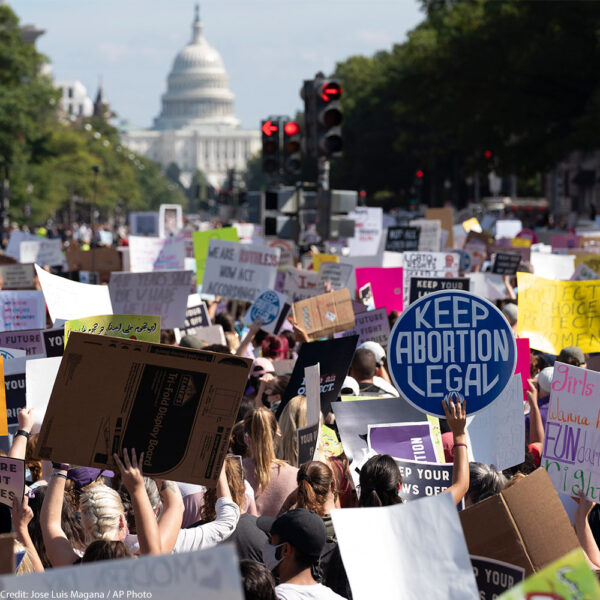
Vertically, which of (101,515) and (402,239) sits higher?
(402,239)

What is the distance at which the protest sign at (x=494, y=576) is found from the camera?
4102 millimetres

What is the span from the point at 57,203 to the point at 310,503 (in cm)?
7383

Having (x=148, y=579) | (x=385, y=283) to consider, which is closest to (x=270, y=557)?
(x=148, y=579)

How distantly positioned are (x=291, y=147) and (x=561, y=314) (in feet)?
25.9

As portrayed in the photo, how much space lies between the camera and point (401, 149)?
69.8 metres

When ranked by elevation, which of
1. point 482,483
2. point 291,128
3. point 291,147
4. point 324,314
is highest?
point 291,128

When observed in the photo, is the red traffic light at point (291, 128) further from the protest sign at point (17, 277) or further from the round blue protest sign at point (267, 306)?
the round blue protest sign at point (267, 306)

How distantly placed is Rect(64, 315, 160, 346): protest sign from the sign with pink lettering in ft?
7.60

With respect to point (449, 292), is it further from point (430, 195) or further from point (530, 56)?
point (430, 195)

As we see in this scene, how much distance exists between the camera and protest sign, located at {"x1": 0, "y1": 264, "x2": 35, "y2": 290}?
46.3 feet

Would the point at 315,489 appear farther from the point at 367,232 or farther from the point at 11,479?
the point at 367,232

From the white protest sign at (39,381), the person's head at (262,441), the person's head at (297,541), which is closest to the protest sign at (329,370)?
the person's head at (262,441)

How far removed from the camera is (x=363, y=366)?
8.69 m

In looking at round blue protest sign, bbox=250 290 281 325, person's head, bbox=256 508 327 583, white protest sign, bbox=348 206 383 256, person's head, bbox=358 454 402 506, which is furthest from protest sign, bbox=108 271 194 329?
white protest sign, bbox=348 206 383 256
